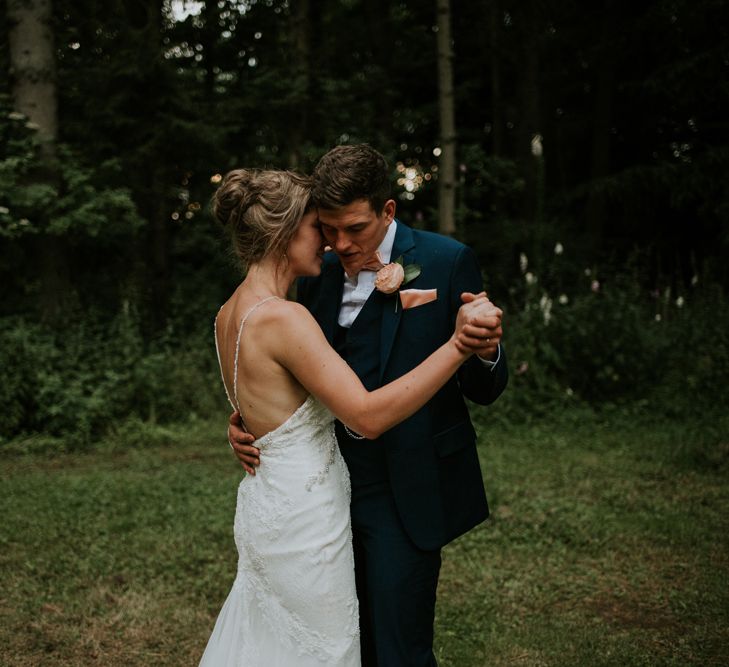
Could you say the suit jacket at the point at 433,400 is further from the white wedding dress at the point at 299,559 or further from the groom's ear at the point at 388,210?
the white wedding dress at the point at 299,559

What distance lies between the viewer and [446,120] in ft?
31.4

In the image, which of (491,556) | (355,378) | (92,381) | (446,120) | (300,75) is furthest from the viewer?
(300,75)

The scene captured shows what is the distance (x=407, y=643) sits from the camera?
258cm

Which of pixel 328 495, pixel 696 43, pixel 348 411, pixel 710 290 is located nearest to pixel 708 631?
pixel 328 495

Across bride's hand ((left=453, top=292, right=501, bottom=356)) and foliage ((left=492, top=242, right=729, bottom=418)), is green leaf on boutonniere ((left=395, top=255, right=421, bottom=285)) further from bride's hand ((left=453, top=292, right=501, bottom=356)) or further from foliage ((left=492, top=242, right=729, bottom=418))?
foliage ((left=492, top=242, right=729, bottom=418))

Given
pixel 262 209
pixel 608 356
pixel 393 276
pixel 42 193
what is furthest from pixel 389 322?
pixel 42 193

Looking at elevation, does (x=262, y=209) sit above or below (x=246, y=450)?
above

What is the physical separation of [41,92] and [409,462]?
28.3 ft

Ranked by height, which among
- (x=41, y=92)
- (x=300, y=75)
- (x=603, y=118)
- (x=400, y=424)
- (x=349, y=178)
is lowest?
(x=400, y=424)

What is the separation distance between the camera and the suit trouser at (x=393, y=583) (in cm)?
256

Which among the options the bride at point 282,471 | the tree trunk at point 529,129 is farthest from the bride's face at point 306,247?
the tree trunk at point 529,129

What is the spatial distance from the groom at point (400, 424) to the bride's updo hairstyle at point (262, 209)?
0.27 feet

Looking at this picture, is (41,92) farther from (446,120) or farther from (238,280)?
(446,120)

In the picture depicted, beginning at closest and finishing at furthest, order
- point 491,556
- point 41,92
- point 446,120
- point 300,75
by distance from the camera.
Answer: point 491,556
point 41,92
point 446,120
point 300,75
